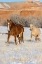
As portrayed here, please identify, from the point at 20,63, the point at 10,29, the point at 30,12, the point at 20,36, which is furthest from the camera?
the point at 30,12

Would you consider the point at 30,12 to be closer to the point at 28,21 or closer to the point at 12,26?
the point at 28,21

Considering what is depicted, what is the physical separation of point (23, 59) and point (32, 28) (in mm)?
7266

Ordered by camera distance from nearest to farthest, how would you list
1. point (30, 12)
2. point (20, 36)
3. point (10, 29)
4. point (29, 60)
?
point (29, 60) → point (10, 29) → point (20, 36) → point (30, 12)

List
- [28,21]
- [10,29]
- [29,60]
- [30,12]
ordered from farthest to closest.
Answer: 1. [30,12]
2. [28,21]
3. [10,29]
4. [29,60]

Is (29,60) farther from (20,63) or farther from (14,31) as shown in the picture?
(14,31)

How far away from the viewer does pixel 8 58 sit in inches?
379

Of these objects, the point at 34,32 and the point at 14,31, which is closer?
the point at 14,31

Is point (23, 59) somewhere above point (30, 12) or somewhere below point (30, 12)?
above

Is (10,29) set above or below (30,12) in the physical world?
above

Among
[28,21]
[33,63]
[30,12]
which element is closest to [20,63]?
[33,63]

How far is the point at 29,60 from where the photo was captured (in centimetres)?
937

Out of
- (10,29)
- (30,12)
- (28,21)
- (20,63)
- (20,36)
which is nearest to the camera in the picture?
(20,63)

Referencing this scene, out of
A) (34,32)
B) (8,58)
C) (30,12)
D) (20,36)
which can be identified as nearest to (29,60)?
(8,58)

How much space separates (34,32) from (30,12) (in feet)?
192
